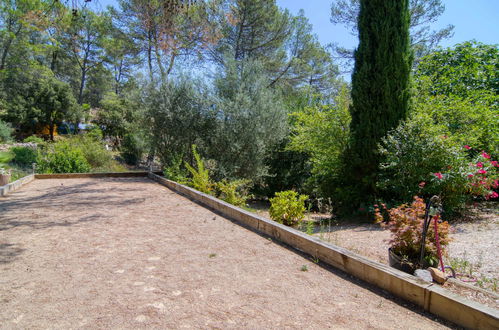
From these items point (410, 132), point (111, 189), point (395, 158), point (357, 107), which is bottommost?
point (111, 189)

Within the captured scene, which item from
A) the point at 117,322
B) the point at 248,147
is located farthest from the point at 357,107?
the point at 117,322

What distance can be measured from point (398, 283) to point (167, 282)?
1.99 m

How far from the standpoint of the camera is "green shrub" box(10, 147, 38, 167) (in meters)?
14.5

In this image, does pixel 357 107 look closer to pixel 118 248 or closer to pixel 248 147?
pixel 248 147

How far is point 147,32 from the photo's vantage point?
1658 cm

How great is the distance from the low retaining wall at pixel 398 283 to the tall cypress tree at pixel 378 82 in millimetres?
3093

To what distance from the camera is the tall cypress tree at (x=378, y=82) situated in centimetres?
642

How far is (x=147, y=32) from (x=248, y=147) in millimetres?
10616

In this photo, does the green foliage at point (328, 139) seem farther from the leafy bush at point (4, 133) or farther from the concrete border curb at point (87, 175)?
the leafy bush at point (4, 133)

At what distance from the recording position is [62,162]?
11711 millimetres

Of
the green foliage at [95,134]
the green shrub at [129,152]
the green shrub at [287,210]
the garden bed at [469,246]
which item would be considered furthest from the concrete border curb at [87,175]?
the green shrub at [287,210]

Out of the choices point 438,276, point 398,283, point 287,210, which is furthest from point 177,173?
point 438,276

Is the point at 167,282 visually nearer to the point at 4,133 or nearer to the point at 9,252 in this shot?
the point at 9,252

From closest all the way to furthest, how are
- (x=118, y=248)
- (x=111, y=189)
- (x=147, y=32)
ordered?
(x=118, y=248), (x=111, y=189), (x=147, y=32)
